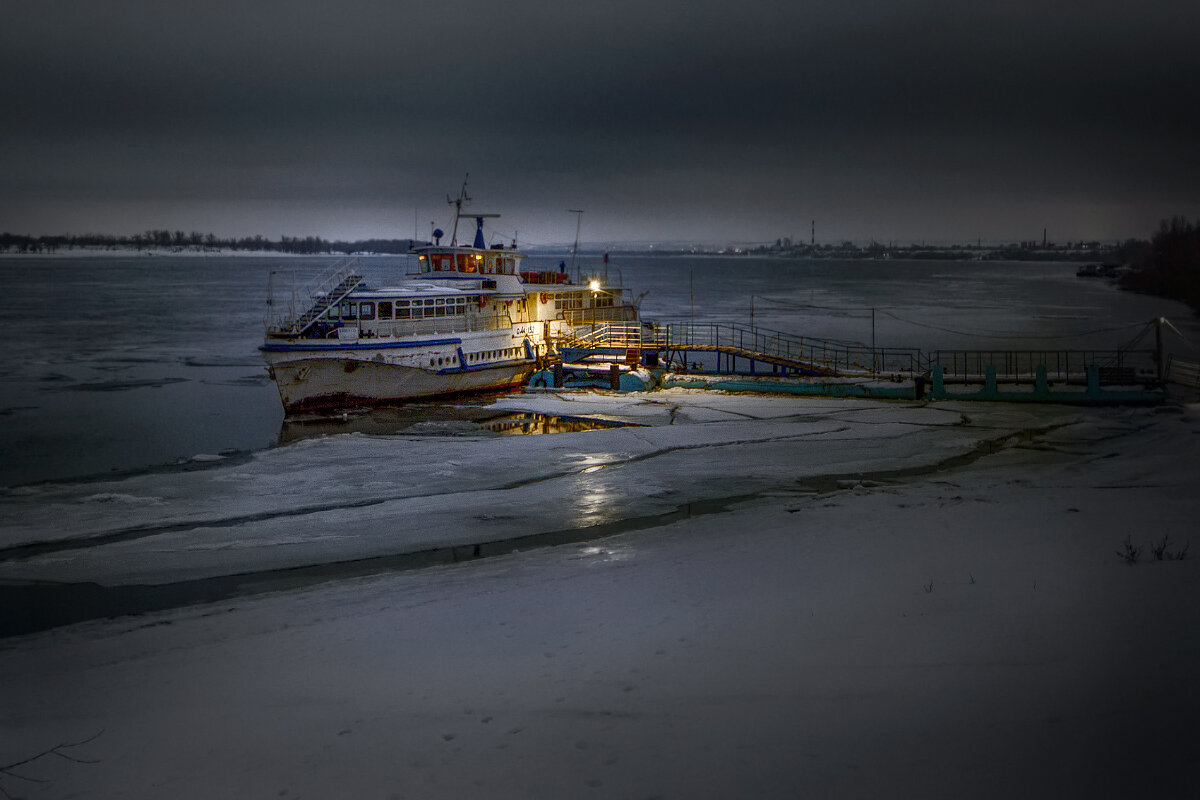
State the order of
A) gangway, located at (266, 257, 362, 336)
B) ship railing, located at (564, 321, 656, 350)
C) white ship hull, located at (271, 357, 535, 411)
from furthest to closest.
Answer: ship railing, located at (564, 321, 656, 350)
gangway, located at (266, 257, 362, 336)
white ship hull, located at (271, 357, 535, 411)

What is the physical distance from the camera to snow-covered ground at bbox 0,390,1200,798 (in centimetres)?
660

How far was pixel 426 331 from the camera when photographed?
116 ft

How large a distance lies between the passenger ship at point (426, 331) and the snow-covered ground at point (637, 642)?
1379 cm

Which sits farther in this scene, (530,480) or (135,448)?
(135,448)

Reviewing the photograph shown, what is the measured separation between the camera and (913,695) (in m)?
7.36

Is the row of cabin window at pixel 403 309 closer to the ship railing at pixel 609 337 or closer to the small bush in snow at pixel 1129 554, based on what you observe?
the ship railing at pixel 609 337

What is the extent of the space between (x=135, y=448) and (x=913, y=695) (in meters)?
24.9

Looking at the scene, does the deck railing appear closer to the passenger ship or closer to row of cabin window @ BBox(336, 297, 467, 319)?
the passenger ship

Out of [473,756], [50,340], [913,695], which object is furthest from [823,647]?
[50,340]

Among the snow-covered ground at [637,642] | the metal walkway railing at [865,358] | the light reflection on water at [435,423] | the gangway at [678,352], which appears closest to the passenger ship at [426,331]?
the light reflection on water at [435,423]

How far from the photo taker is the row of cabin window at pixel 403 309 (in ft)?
110

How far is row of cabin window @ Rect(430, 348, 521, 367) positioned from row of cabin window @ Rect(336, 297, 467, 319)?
71.0 inches

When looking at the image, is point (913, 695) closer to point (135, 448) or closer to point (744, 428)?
point (744, 428)

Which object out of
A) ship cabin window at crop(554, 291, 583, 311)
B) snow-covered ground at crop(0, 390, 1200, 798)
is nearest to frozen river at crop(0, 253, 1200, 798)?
snow-covered ground at crop(0, 390, 1200, 798)
